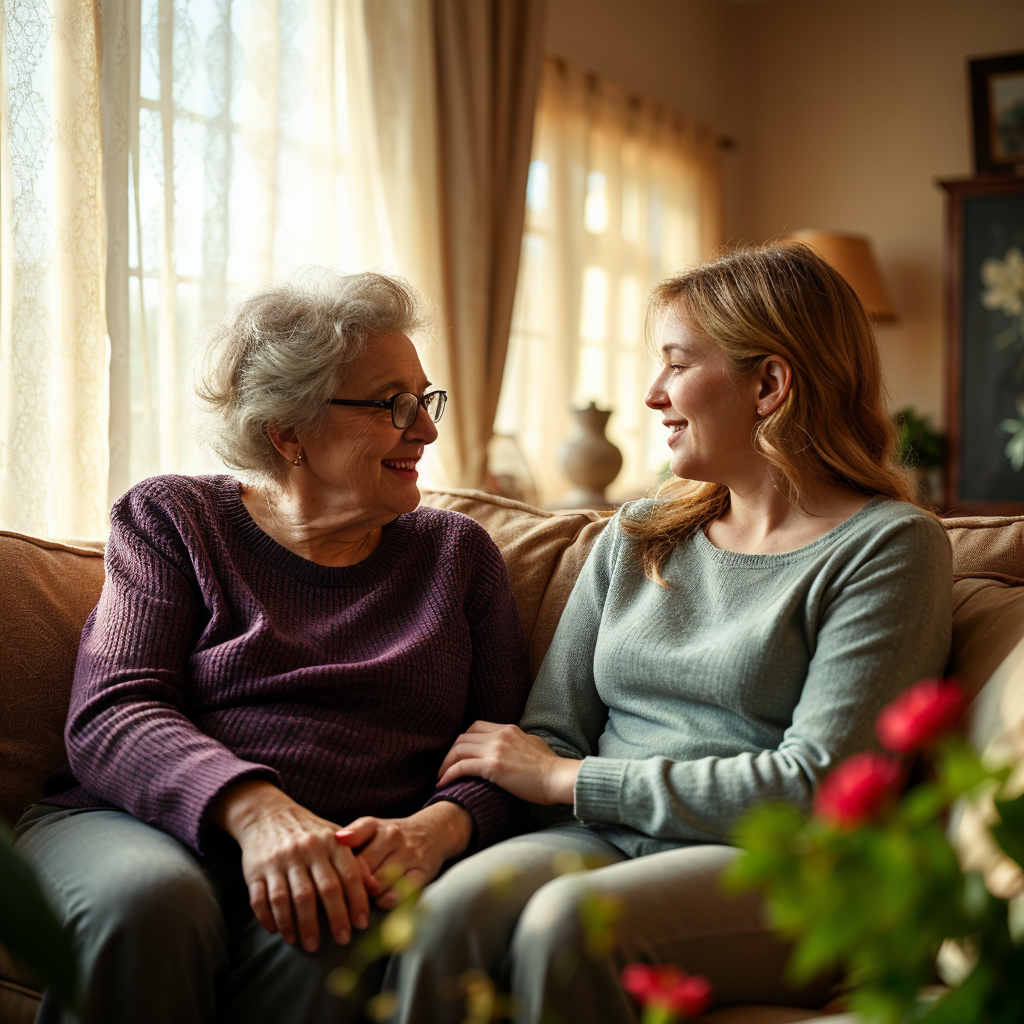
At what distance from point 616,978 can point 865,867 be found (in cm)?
60

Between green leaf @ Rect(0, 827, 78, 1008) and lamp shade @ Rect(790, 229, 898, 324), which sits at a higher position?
lamp shade @ Rect(790, 229, 898, 324)

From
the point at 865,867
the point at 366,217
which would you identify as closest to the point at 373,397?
the point at 865,867

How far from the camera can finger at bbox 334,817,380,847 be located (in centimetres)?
123

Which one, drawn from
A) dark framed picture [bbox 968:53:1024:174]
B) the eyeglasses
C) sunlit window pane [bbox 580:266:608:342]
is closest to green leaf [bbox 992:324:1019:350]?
dark framed picture [bbox 968:53:1024:174]

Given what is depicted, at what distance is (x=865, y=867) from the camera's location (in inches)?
19.7

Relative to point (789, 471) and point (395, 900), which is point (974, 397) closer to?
point (789, 471)

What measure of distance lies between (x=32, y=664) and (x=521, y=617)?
0.71m

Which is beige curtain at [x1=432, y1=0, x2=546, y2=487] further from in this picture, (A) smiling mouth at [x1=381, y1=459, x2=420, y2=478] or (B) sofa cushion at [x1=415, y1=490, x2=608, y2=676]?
(A) smiling mouth at [x1=381, y1=459, x2=420, y2=478]

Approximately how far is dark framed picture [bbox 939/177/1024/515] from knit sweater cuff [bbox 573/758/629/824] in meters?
3.40

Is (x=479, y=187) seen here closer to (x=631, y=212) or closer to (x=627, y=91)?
(x=631, y=212)

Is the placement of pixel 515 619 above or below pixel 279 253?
below

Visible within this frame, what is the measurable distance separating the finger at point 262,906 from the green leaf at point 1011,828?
823 mm

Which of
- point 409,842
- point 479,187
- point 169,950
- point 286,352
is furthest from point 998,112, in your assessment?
point 169,950

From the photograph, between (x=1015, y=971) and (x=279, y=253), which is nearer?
(x=1015, y=971)
